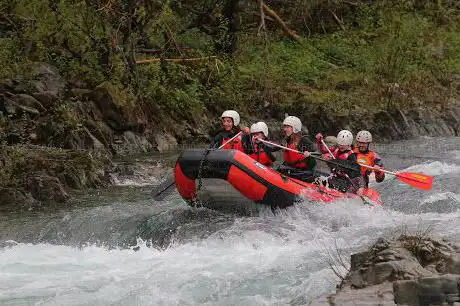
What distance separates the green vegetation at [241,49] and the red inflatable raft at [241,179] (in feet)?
20.4

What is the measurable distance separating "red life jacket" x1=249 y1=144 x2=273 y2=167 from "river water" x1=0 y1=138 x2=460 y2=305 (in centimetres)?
89

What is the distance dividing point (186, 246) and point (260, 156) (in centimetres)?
213

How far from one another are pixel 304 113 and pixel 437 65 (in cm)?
555

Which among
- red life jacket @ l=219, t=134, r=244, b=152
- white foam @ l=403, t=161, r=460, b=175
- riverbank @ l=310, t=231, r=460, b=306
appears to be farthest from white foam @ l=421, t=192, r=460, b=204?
riverbank @ l=310, t=231, r=460, b=306

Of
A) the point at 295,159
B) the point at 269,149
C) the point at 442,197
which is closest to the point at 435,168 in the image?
the point at 442,197

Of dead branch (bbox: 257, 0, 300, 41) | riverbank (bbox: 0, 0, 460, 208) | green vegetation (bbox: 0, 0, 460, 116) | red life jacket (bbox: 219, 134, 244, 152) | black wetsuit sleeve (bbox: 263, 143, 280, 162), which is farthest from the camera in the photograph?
dead branch (bbox: 257, 0, 300, 41)

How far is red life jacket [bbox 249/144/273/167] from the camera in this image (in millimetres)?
9586

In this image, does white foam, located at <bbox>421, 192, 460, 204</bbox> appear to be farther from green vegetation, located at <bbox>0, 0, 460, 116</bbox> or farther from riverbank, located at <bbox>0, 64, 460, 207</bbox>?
green vegetation, located at <bbox>0, 0, 460, 116</bbox>

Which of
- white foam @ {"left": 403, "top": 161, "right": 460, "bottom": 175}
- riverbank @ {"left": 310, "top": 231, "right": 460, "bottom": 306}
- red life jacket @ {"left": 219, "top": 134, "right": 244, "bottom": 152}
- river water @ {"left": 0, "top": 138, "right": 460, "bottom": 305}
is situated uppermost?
riverbank @ {"left": 310, "top": 231, "right": 460, "bottom": 306}

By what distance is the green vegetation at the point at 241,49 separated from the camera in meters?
14.9

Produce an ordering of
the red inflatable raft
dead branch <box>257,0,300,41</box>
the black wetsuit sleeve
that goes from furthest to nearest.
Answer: dead branch <box>257,0,300,41</box>
the black wetsuit sleeve
the red inflatable raft

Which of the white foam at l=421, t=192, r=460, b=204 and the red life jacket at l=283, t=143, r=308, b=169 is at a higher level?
the red life jacket at l=283, t=143, r=308, b=169

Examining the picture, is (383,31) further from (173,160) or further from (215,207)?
(215,207)

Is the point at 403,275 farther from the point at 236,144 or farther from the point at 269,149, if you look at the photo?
the point at 236,144
